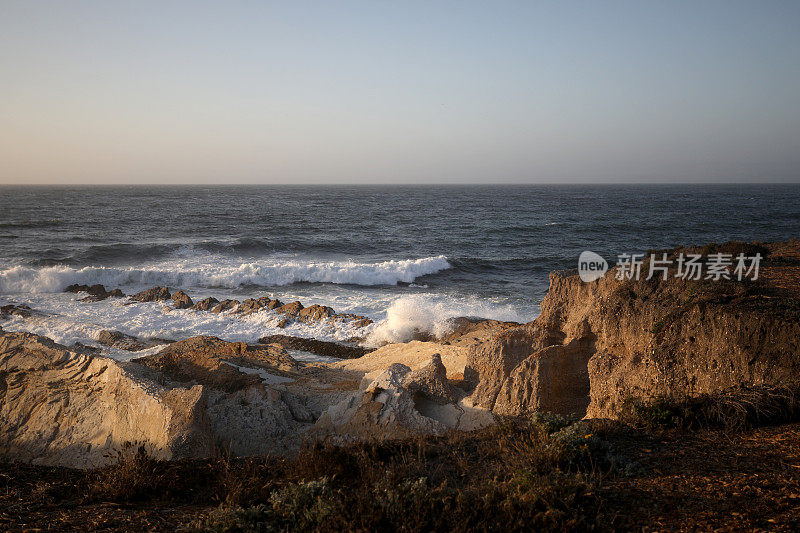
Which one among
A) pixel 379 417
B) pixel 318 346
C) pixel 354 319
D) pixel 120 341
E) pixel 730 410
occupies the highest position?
pixel 730 410

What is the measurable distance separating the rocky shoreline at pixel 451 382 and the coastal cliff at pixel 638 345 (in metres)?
0.02

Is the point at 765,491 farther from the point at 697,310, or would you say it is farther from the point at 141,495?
the point at 141,495

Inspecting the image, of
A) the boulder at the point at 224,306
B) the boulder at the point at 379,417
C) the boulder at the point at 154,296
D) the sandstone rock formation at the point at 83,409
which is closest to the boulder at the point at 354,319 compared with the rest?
the boulder at the point at 224,306

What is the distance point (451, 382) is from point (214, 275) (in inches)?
781

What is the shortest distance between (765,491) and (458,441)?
8.65 feet

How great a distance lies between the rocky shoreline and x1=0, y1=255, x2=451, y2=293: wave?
51.2ft

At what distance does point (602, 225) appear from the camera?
4700 centimetres

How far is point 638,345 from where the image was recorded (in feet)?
23.4

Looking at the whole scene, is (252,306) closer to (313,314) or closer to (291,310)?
(291,310)

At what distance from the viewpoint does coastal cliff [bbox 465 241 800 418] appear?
20.1ft

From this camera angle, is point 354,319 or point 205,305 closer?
point 354,319

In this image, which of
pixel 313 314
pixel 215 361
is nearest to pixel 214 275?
pixel 313 314

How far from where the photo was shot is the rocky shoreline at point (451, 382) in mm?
6289

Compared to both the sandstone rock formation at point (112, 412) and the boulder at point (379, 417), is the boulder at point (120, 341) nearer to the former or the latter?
the sandstone rock formation at point (112, 412)
